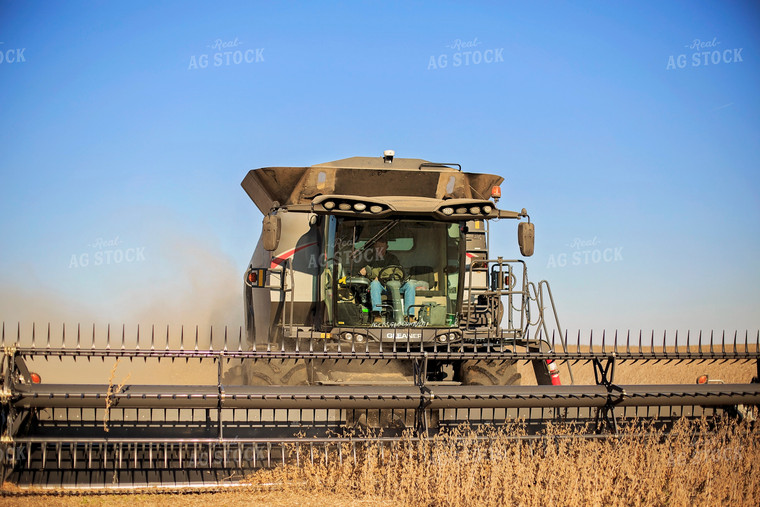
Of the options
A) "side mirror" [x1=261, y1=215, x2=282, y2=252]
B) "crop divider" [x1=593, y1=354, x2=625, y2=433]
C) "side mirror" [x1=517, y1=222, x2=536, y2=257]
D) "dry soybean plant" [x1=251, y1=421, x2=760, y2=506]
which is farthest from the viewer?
"side mirror" [x1=517, y1=222, x2=536, y2=257]

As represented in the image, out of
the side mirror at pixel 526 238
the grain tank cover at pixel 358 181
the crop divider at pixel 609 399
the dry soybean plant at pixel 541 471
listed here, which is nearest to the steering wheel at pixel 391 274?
the grain tank cover at pixel 358 181

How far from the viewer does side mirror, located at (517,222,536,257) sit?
734 cm

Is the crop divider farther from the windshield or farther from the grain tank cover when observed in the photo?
the grain tank cover

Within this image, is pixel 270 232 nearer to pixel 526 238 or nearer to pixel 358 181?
pixel 358 181

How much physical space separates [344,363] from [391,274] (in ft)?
3.71

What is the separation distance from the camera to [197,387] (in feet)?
15.6

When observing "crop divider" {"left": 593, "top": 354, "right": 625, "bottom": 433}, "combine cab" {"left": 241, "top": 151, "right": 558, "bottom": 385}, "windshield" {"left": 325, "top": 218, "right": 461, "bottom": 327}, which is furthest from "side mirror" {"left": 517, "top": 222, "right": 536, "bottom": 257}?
"crop divider" {"left": 593, "top": 354, "right": 625, "bottom": 433}

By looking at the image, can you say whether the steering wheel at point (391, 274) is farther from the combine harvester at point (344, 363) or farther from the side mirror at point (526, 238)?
the side mirror at point (526, 238)

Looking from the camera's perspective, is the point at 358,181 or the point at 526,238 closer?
A: the point at 526,238

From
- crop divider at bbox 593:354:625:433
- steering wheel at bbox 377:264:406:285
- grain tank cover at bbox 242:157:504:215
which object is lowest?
crop divider at bbox 593:354:625:433

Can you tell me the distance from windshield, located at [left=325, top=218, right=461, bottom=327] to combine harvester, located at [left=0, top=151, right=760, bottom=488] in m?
0.02

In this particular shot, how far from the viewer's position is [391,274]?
23.4 feet

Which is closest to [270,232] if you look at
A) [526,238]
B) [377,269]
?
[377,269]

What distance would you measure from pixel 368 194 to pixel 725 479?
15.1ft
